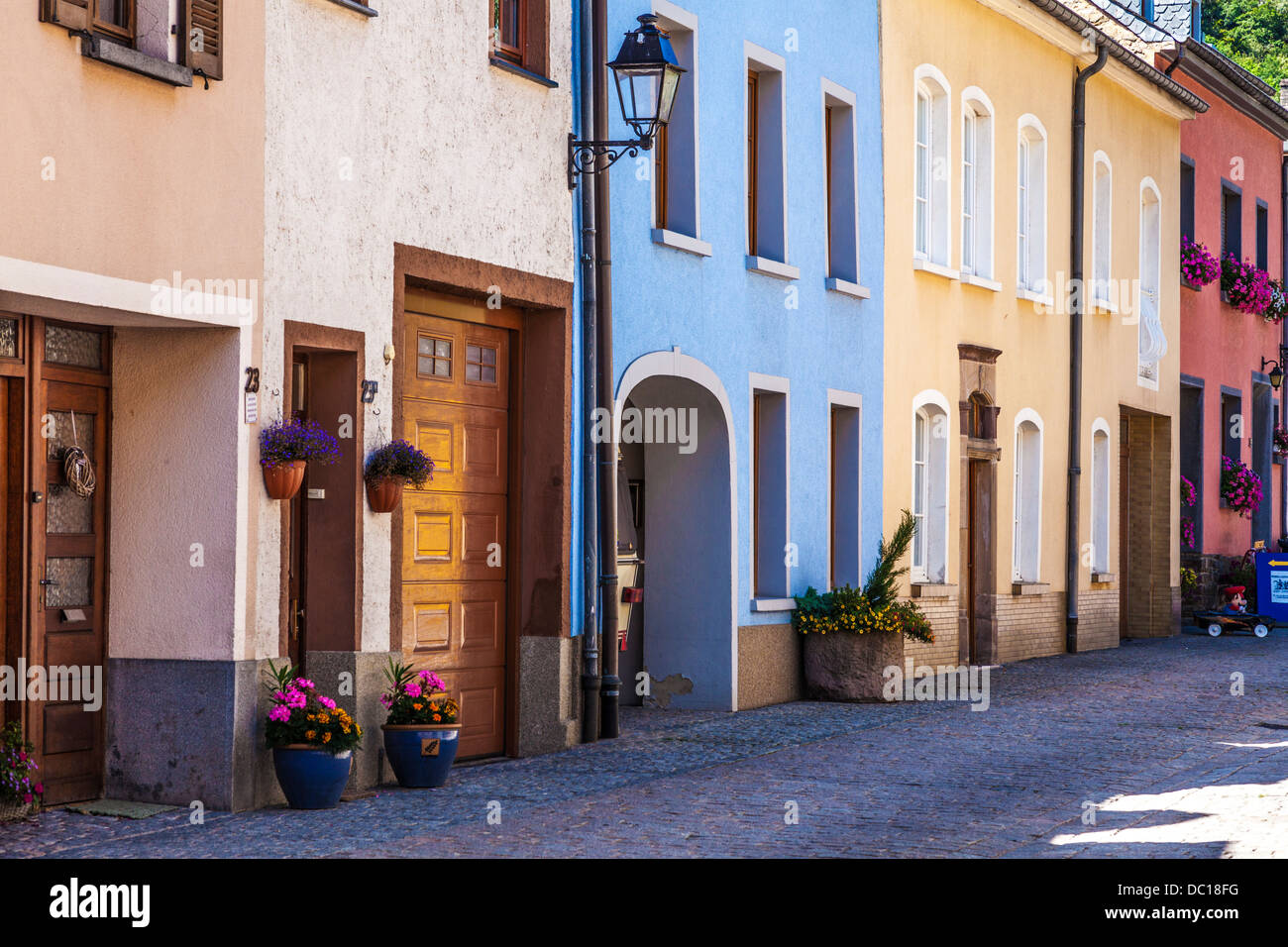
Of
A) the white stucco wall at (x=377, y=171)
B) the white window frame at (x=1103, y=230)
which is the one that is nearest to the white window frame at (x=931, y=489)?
the white window frame at (x=1103, y=230)

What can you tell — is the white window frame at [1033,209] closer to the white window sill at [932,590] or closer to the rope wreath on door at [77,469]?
the white window sill at [932,590]

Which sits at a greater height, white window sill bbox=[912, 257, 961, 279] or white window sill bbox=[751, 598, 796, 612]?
white window sill bbox=[912, 257, 961, 279]

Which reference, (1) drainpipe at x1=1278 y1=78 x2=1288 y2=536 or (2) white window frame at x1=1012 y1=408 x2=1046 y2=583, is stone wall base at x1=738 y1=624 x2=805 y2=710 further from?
(1) drainpipe at x1=1278 y1=78 x2=1288 y2=536

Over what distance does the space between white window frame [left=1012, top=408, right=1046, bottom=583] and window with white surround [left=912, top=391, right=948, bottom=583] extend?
2367 mm

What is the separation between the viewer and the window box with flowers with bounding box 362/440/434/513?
10.5m

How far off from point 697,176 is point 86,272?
6740mm

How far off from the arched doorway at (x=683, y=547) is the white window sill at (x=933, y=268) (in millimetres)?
4147

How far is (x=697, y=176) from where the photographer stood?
14.5 m

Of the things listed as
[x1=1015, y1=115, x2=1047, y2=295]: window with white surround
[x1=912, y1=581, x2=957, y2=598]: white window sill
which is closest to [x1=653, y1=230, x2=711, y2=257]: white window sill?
[x1=912, y1=581, x2=957, y2=598]: white window sill

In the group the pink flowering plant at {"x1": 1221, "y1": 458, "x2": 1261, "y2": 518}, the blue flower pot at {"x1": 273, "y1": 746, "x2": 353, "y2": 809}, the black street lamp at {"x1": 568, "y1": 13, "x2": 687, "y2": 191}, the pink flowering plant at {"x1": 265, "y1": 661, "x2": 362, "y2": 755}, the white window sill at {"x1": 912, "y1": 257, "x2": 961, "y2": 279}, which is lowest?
the blue flower pot at {"x1": 273, "y1": 746, "x2": 353, "y2": 809}

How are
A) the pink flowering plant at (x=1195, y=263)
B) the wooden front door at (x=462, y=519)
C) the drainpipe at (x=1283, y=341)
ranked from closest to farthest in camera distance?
the wooden front door at (x=462, y=519) < the pink flowering plant at (x=1195, y=263) < the drainpipe at (x=1283, y=341)

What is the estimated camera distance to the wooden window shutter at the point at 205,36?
9281mm

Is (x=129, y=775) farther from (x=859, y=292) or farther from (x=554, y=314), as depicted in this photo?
(x=859, y=292)

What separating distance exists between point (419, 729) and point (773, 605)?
18.9ft
